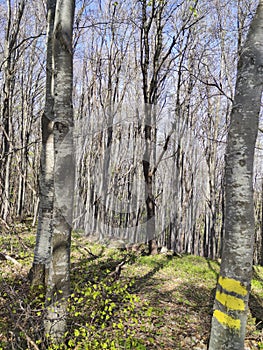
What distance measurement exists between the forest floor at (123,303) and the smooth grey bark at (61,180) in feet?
0.47

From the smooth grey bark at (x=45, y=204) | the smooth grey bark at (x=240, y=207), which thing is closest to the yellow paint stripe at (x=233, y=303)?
the smooth grey bark at (x=240, y=207)

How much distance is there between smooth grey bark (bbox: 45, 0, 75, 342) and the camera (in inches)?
118

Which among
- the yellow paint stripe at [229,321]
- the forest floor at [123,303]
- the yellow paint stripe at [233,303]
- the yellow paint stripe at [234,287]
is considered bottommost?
the forest floor at [123,303]

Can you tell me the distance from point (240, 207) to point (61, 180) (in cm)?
190

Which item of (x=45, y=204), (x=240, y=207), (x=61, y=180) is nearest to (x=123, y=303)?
(x=61, y=180)

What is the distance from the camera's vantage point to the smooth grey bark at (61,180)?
3010mm

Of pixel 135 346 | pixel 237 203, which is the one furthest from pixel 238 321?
pixel 135 346

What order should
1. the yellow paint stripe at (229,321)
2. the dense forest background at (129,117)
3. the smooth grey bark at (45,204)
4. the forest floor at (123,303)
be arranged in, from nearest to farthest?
the yellow paint stripe at (229,321)
the forest floor at (123,303)
the smooth grey bark at (45,204)
the dense forest background at (129,117)

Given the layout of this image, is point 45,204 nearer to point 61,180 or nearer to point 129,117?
point 61,180

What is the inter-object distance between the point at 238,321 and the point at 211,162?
11.3 m

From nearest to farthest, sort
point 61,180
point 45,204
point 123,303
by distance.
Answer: point 61,180 → point 123,303 → point 45,204

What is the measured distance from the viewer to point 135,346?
3.34 m

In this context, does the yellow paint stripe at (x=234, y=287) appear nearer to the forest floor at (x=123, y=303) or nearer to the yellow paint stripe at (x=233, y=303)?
the yellow paint stripe at (x=233, y=303)

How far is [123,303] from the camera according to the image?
11.6 ft
